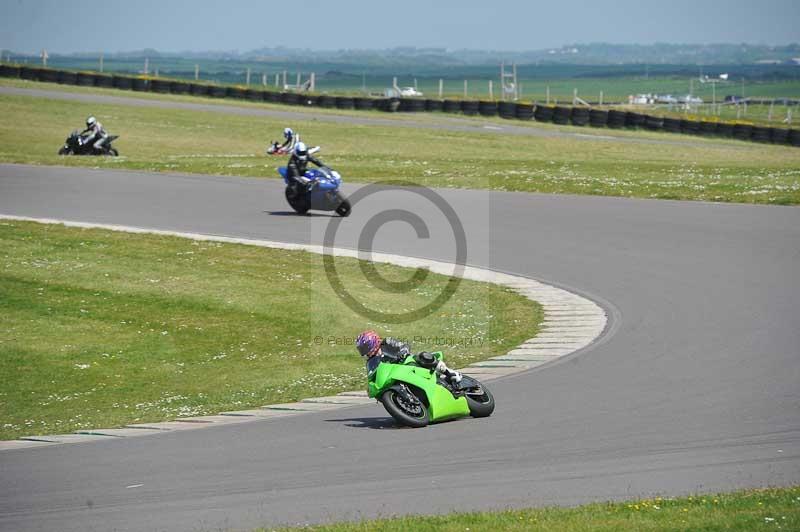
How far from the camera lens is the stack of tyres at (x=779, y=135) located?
166ft

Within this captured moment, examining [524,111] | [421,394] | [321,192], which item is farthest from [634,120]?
[421,394]

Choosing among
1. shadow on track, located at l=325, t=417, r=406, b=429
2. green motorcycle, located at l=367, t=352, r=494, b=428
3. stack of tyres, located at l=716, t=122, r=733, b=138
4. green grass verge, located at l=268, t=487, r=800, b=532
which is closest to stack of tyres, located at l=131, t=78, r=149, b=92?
stack of tyres, located at l=716, t=122, r=733, b=138

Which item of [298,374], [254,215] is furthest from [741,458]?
[254,215]

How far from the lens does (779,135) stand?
5088cm

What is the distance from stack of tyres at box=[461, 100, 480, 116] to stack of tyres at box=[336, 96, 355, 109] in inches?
253

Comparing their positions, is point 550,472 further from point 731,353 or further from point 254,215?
point 254,215

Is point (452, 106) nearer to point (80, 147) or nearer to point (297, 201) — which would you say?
point (80, 147)

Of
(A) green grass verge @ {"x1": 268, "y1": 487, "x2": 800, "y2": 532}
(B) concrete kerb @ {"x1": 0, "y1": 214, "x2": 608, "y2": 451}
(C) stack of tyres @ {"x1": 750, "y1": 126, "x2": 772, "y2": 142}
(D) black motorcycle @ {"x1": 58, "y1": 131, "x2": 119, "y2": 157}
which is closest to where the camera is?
(A) green grass verge @ {"x1": 268, "y1": 487, "x2": 800, "y2": 532}

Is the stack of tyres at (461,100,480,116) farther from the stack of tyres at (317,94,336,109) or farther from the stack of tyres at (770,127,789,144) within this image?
the stack of tyres at (770,127,789,144)

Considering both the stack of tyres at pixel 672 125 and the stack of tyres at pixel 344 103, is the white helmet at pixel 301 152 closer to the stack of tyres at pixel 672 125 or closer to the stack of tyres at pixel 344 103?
the stack of tyres at pixel 672 125

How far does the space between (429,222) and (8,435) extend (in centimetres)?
Result: 1402

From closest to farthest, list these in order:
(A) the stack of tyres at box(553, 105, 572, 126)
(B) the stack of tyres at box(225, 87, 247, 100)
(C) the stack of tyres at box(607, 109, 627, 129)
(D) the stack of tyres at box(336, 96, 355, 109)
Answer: (C) the stack of tyres at box(607, 109, 627, 129)
(A) the stack of tyres at box(553, 105, 572, 126)
(D) the stack of tyres at box(336, 96, 355, 109)
(B) the stack of tyres at box(225, 87, 247, 100)

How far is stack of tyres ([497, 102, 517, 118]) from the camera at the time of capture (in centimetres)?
6062

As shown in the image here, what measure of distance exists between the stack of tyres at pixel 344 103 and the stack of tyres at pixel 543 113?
11308 millimetres
